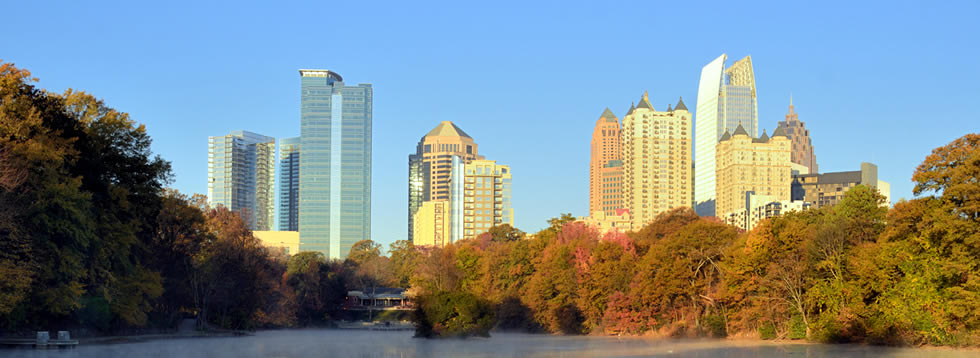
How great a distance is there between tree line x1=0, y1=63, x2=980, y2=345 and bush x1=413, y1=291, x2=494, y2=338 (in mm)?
114

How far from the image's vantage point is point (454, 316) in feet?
219

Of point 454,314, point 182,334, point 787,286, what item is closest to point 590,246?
point 454,314

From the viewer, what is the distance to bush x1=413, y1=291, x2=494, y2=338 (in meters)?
65.9

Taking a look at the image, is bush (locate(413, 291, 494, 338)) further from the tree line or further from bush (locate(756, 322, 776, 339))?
bush (locate(756, 322, 776, 339))

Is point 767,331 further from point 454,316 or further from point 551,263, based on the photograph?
point 551,263

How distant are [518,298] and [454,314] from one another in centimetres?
2060

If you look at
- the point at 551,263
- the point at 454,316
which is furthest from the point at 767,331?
the point at 551,263

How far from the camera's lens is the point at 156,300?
68.4 meters

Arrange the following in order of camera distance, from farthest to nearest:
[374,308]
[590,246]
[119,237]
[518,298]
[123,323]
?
[374,308] < [518,298] < [590,246] < [123,323] < [119,237]

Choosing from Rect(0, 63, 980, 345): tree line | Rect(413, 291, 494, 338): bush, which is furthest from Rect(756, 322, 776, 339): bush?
Rect(413, 291, 494, 338): bush

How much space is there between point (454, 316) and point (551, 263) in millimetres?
17157

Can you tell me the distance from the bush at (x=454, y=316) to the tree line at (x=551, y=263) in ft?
0.37

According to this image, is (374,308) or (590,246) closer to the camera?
(590,246)

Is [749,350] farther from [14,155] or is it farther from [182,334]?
[182,334]
